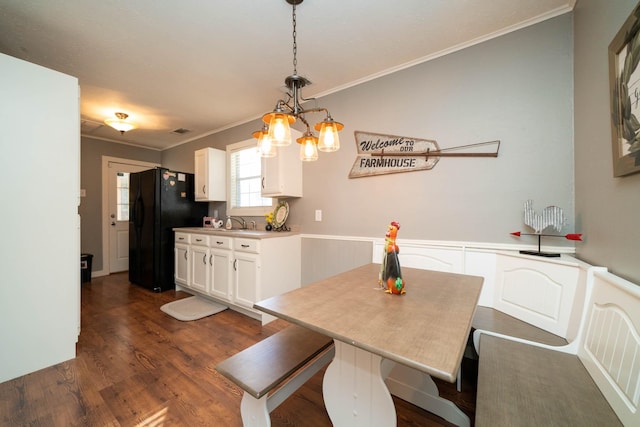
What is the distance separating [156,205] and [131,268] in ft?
4.25

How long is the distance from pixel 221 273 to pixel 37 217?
1600 millimetres

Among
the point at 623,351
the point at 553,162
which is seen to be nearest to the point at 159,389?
the point at 623,351

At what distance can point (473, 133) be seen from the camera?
1.97 m

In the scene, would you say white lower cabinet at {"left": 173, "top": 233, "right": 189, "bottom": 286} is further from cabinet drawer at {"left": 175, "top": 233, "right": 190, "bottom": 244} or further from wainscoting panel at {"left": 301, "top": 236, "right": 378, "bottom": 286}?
wainscoting panel at {"left": 301, "top": 236, "right": 378, "bottom": 286}

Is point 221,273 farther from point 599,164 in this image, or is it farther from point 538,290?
point 599,164

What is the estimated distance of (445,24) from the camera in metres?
1.80

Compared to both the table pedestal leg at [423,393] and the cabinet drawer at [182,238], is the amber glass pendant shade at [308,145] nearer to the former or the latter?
the table pedestal leg at [423,393]

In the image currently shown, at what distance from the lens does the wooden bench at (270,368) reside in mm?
1035

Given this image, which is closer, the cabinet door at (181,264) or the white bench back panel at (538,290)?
the white bench back panel at (538,290)

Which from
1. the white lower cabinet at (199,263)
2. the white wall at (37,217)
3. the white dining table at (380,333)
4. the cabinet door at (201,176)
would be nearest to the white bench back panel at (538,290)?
the white dining table at (380,333)

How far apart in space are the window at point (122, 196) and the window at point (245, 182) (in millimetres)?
2460

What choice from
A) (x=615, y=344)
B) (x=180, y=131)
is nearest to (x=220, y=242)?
(x=180, y=131)

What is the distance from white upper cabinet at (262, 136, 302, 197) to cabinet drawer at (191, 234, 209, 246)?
978 millimetres

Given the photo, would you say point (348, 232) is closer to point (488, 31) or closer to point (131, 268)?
point (488, 31)
